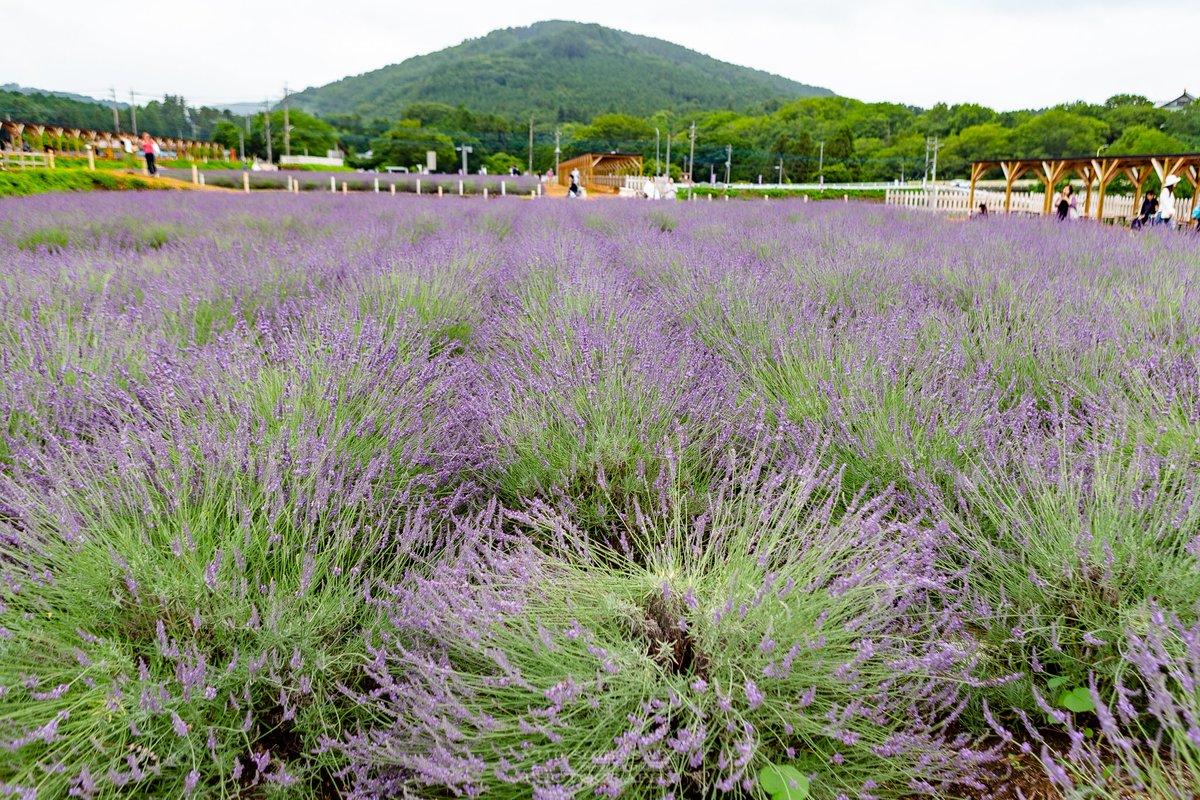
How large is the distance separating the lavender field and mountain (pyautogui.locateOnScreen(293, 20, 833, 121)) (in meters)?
121

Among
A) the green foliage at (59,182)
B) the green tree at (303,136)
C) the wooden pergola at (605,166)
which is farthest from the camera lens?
the green tree at (303,136)

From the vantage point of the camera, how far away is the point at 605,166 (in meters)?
41.4

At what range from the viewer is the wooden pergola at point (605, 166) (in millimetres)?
38219

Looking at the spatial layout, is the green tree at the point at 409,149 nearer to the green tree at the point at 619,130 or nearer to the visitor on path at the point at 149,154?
the green tree at the point at 619,130

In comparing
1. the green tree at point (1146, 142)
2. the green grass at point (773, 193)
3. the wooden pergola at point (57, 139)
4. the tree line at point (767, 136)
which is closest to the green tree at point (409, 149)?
the tree line at point (767, 136)

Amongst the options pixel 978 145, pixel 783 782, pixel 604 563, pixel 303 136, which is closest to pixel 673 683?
pixel 783 782

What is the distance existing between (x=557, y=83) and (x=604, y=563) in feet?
512

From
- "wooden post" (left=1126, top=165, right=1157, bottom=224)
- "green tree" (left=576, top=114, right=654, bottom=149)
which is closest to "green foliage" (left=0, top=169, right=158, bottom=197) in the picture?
"wooden post" (left=1126, top=165, right=1157, bottom=224)

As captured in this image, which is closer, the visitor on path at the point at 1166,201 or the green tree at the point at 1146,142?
the visitor on path at the point at 1166,201

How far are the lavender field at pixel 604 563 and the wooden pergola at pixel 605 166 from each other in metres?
35.5

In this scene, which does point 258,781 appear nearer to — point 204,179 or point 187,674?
point 187,674

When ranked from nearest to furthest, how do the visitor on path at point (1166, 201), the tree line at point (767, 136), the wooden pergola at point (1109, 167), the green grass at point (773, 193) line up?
the visitor on path at point (1166, 201) < the wooden pergola at point (1109, 167) < the green grass at point (773, 193) < the tree line at point (767, 136)

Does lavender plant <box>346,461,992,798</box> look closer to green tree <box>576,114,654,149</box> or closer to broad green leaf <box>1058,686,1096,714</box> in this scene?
broad green leaf <box>1058,686,1096,714</box>

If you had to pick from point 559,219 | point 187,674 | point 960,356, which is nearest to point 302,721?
point 187,674
